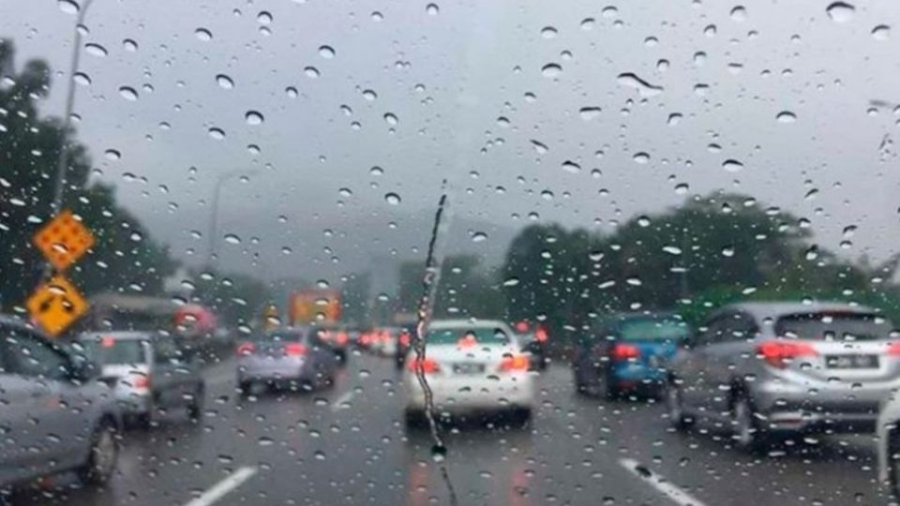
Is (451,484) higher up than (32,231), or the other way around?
(32,231)

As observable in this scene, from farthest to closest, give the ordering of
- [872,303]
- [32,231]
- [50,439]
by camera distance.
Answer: [50,439] < [32,231] < [872,303]

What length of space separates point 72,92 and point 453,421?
8.85 ft

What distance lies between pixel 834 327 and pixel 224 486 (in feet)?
10.6

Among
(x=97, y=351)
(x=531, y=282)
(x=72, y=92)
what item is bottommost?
(x=97, y=351)

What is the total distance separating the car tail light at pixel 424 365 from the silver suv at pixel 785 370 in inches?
50.6

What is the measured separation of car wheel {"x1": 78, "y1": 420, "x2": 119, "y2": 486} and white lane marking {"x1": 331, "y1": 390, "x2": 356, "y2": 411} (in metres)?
1.51

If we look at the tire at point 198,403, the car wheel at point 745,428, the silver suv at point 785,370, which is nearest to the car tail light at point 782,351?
the silver suv at point 785,370

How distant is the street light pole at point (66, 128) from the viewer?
8328 millimetres

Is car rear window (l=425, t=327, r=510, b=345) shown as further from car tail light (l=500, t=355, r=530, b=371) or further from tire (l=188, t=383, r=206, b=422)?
tire (l=188, t=383, r=206, b=422)

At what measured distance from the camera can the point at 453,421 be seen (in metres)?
8.18

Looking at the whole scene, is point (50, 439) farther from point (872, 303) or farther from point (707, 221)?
point (872, 303)

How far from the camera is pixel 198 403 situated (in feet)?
27.4

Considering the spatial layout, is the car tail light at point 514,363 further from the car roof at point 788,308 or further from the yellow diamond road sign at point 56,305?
the yellow diamond road sign at point 56,305

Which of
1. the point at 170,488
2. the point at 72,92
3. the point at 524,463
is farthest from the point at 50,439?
the point at 524,463
